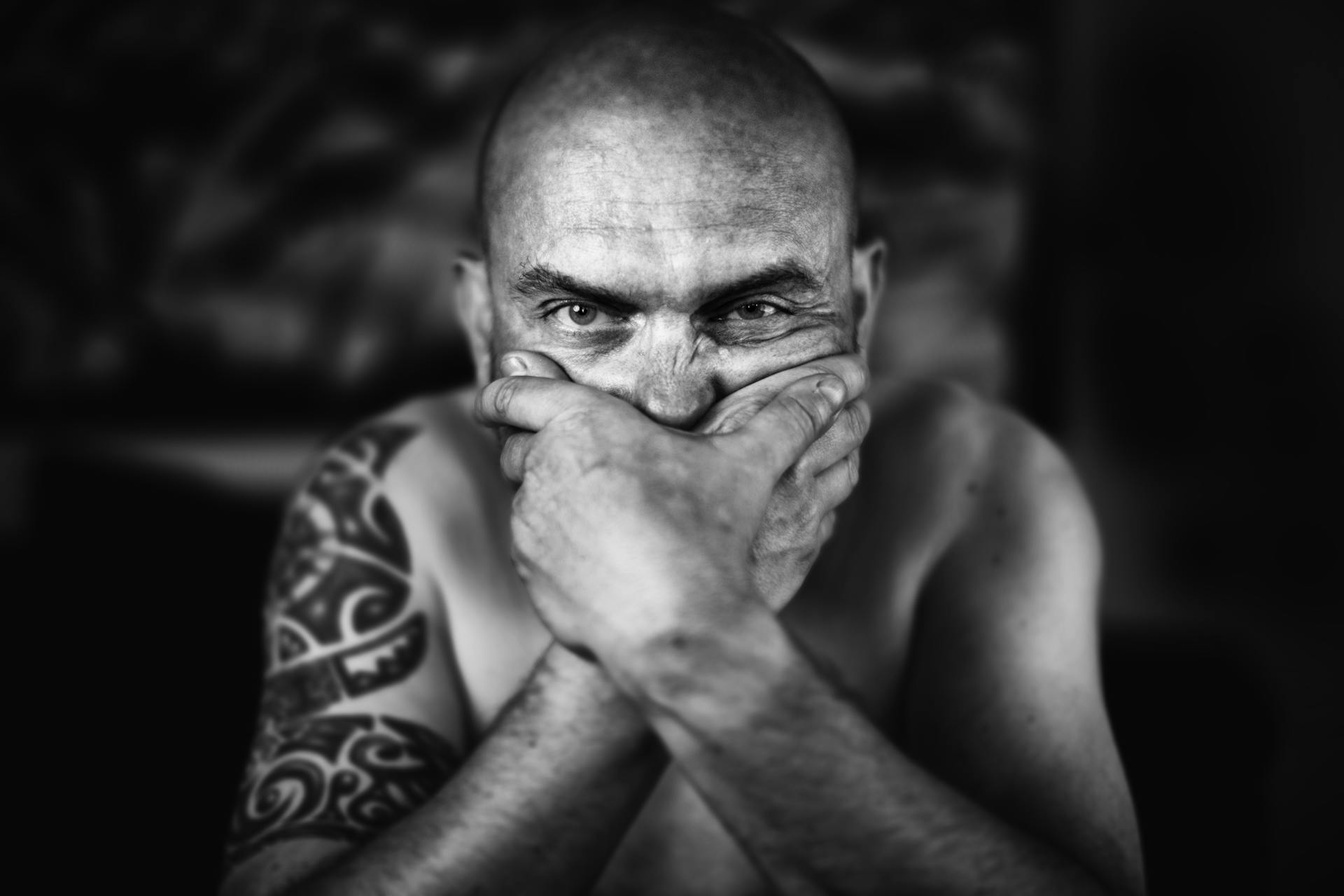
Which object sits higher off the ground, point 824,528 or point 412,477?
point 824,528

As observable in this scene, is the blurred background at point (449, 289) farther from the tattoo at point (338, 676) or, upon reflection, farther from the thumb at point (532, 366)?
the thumb at point (532, 366)

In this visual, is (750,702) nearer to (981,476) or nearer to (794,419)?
(794,419)

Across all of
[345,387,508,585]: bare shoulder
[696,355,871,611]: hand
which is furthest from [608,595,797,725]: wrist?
[345,387,508,585]: bare shoulder

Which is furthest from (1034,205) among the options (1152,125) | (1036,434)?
(1036,434)

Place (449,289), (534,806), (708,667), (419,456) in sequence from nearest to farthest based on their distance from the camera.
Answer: (708,667) → (534,806) → (419,456) → (449,289)

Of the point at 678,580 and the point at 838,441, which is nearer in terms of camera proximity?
the point at 678,580

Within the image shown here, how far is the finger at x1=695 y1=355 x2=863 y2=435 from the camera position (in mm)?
983

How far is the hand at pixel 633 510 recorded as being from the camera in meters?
0.82

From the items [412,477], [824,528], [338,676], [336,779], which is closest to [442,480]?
[412,477]

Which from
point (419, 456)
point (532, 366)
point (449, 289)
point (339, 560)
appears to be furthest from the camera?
point (449, 289)

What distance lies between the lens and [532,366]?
1.06 metres

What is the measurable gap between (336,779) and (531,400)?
1.33 feet

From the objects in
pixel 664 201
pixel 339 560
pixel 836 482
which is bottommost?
pixel 339 560

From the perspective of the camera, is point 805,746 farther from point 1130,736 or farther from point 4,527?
point 4,527
